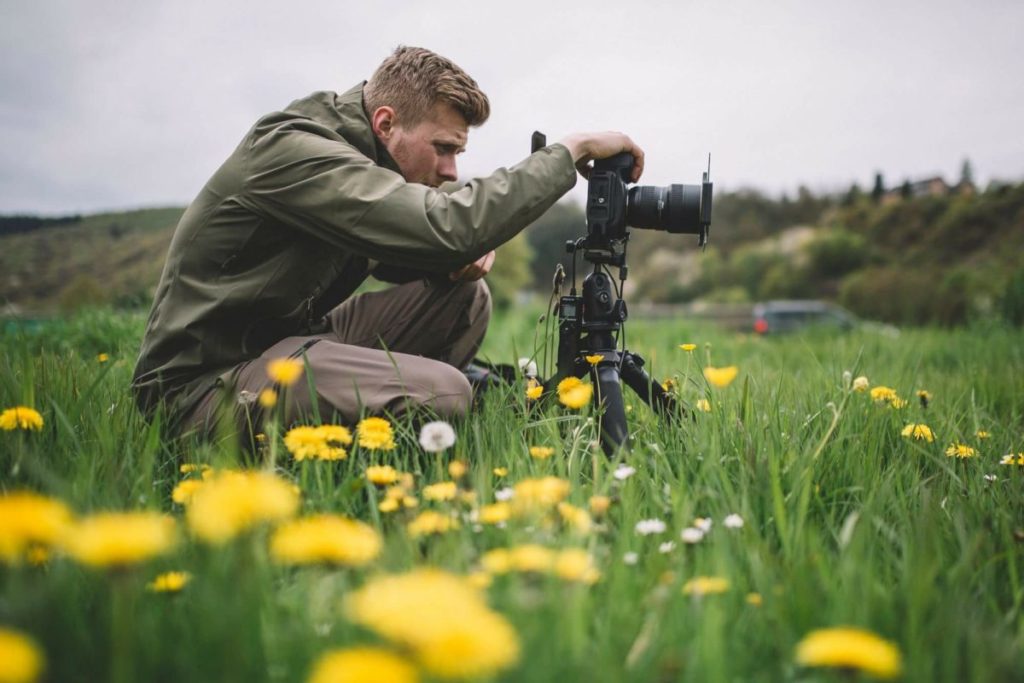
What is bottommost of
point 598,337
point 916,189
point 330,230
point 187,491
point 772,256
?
point 187,491

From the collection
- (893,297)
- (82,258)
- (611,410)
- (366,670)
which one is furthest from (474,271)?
(893,297)

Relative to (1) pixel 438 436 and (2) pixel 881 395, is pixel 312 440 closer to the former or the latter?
(1) pixel 438 436

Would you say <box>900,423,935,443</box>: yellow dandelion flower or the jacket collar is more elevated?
the jacket collar

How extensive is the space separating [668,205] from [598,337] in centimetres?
48

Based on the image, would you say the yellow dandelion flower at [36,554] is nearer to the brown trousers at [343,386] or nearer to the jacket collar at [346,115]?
the brown trousers at [343,386]

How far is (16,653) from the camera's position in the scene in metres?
0.51

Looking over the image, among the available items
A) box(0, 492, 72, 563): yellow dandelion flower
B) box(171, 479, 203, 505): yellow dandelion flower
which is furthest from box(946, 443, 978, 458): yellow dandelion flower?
box(0, 492, 72, 563): yellow dandelion flower

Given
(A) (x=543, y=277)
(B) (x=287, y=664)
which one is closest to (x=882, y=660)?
(B) (x=287, y=664)

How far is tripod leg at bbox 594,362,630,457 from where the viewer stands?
5.90ft

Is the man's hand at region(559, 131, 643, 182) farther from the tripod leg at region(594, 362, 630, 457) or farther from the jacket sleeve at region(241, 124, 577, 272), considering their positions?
the tripod leg at region(594, 362, 630, 457)

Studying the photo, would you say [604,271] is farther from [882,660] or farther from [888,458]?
[882,660]

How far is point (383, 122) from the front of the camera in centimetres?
219

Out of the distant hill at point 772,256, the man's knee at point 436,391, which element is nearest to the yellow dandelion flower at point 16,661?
the man's knee at point 436,391

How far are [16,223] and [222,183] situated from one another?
2445mm
